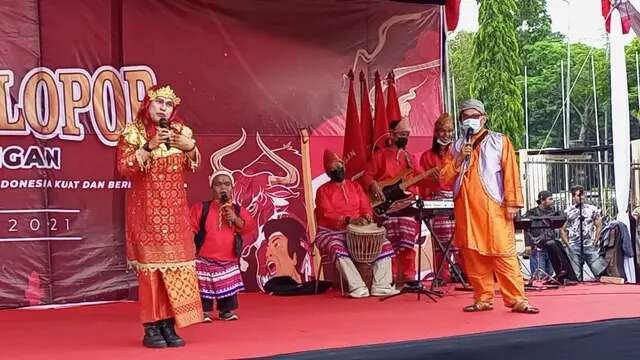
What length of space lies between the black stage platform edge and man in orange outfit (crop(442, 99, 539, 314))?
0.56 meters

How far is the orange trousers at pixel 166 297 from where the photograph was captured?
13.6 feet

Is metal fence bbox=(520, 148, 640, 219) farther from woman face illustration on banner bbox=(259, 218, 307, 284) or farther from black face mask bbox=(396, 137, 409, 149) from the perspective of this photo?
woman face illustration on banner bbox=(259, 218, 307, 284)

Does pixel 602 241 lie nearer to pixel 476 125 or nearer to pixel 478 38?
pixel 476 125

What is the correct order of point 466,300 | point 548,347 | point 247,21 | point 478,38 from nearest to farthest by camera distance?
point 548,347 → point 466,300 → point 247,21 → point 478,38

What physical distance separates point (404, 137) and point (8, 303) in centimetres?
353

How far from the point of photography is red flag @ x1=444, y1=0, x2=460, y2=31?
786 cm

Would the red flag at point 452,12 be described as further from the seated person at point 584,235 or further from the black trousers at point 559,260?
the seated person at point 584,235

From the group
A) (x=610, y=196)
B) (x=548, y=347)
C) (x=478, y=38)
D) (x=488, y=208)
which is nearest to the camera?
(x=548, y=347)

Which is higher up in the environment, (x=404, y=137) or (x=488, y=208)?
(x=404, y=137)

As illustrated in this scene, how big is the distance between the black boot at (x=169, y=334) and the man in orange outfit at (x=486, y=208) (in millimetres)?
2122

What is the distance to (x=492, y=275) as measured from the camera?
18.0ft

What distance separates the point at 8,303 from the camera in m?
6.09

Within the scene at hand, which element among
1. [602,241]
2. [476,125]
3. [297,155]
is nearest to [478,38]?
[602,241]

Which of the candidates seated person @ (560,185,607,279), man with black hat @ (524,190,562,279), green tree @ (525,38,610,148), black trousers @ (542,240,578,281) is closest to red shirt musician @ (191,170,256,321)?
black trousers @ (542,240,578,281)
